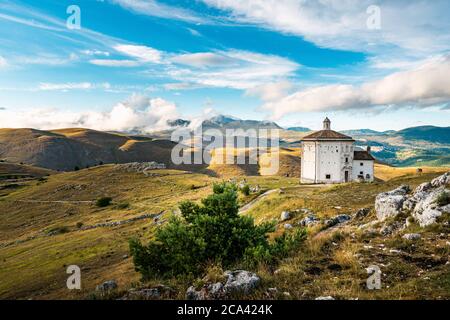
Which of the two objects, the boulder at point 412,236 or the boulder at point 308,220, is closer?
the boulder at point 412,236

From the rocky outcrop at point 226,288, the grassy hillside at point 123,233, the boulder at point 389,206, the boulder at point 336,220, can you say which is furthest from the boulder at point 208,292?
the boulder at point 336,220

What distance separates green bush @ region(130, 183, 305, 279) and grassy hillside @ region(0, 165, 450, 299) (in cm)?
120

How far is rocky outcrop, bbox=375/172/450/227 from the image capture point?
59.8 ft

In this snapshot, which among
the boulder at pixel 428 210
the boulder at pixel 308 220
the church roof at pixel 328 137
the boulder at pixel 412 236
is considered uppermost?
the church roof at pixel 328 137

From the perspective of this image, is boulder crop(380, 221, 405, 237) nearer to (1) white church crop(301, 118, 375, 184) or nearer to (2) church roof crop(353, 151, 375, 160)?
(1) white church crop(301, 118, 375, 184)

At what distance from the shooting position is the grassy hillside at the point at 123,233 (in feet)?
40.1

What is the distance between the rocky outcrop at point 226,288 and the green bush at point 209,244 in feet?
7.97

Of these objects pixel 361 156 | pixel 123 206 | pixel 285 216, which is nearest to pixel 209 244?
pixel 285 216

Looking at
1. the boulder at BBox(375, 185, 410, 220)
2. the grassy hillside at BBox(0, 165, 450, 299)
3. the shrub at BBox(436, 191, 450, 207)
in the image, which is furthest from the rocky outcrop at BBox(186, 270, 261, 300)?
the boulder at BBox(375, 185, 410, 220)

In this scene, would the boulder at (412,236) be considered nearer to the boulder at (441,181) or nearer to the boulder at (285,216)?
the boulder at (441,181)

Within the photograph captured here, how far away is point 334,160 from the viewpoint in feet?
226

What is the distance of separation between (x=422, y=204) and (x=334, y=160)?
50560mm
